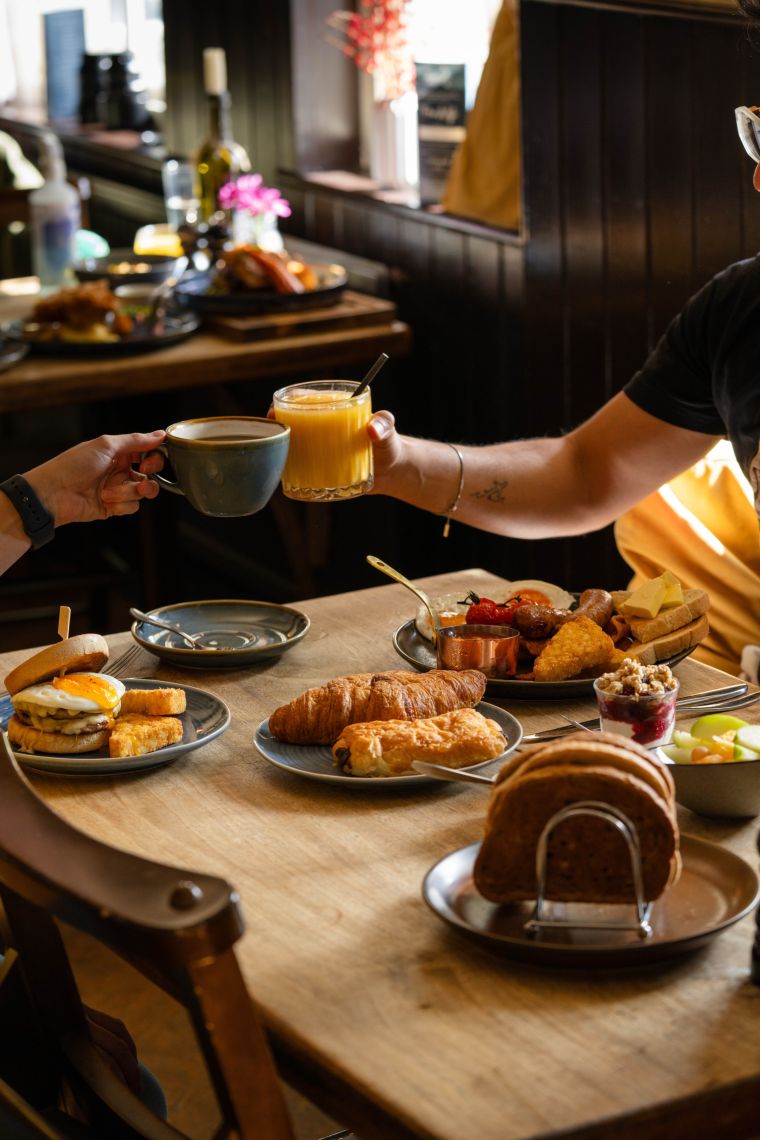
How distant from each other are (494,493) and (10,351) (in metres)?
1.42

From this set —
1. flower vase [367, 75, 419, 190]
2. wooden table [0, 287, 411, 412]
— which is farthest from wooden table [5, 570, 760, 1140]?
flower vase [367, 75, 419, 190]

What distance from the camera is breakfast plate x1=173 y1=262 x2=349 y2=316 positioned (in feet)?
11.1

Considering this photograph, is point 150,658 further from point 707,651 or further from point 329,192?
point 329,192

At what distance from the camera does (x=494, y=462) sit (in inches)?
86.3

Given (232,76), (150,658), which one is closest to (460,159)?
(232,76)

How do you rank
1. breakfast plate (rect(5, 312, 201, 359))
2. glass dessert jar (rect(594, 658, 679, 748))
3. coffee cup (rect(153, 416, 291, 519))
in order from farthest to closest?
breakfast plate (rect(5, 312, 201, 359)), coffee cup (rect(153, 416, 291, 519)), glass dessert jar (rect(594, 658, 679, 748))

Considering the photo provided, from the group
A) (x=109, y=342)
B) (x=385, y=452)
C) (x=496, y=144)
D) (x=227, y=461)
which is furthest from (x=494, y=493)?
(x=496, y=144)

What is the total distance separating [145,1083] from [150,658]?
554mm

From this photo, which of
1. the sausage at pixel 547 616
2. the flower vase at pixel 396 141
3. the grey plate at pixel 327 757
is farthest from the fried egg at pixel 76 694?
the flower vase at pixel 396 141

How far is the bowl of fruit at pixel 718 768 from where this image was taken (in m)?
1.31

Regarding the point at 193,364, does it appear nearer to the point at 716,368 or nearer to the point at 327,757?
the point at 716,368

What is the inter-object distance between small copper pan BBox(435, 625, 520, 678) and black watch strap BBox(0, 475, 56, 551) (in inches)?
18.8

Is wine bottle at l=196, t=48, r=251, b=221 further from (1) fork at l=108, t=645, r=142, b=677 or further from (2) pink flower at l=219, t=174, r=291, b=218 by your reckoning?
(1) fork at l=108, t=645, r=142, b=677

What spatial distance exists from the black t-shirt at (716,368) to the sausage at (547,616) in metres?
0.37
